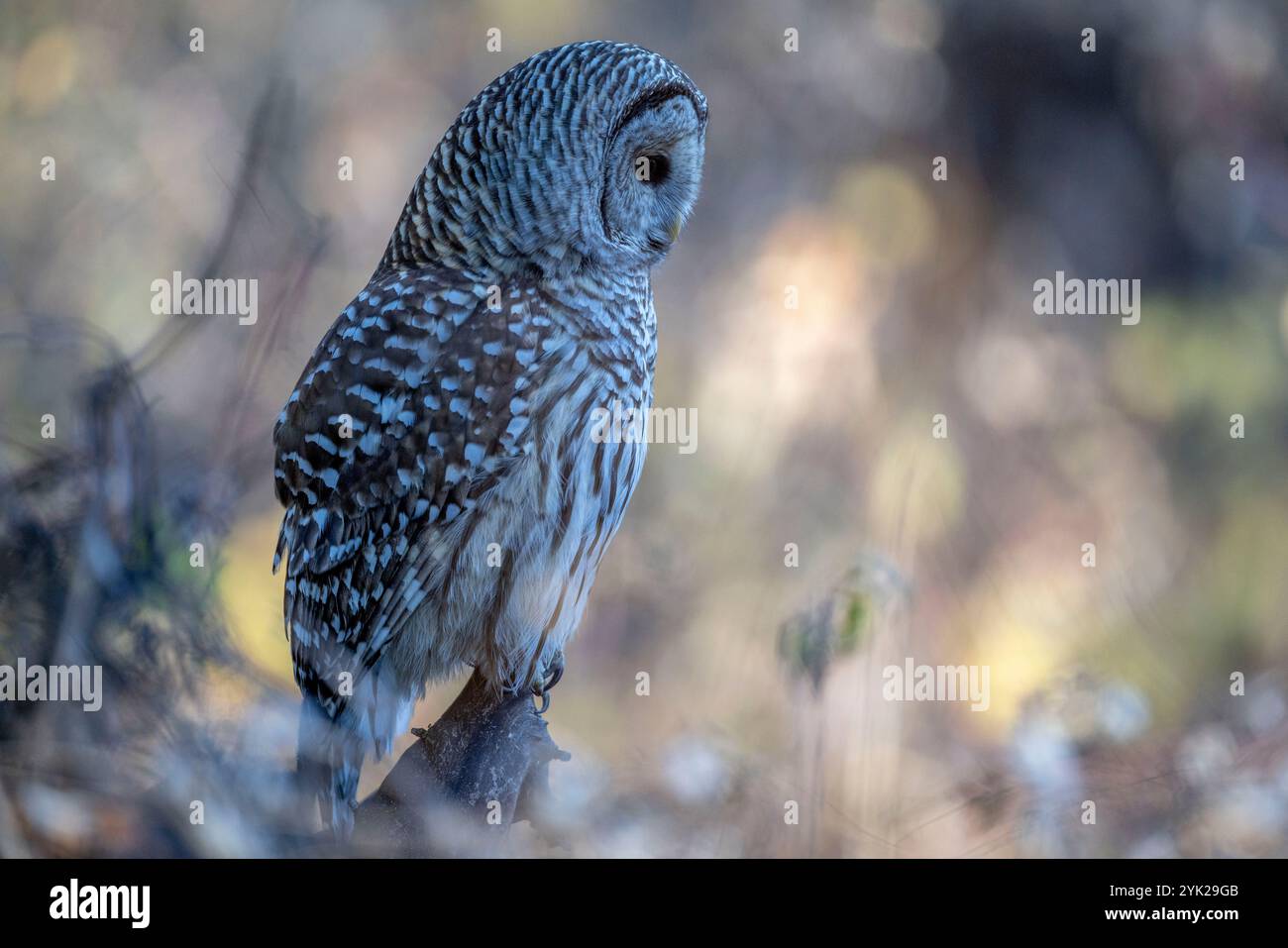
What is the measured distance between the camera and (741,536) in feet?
9.55

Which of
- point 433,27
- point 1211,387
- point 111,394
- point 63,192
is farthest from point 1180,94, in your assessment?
point 111,394

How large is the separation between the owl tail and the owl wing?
0.02m

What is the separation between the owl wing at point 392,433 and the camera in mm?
1515

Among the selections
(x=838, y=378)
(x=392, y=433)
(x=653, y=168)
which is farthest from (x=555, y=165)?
(x=838, y=378)

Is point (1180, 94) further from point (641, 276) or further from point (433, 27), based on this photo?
point (641, 276)

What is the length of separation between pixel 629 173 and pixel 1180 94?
2.68 m

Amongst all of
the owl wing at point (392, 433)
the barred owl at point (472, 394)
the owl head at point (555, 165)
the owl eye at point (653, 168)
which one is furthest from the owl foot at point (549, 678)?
the owl eye at point (653, 168)

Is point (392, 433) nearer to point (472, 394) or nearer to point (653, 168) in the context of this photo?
point (472, 394)

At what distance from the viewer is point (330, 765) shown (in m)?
1.48

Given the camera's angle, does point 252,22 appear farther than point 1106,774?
Yes

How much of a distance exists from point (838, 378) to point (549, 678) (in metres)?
1.80

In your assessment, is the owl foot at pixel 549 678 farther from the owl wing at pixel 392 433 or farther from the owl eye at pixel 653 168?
the owl eye at pixel 653 168

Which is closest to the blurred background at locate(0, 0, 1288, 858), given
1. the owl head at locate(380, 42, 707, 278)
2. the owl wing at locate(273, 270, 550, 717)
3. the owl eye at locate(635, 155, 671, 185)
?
the owl wing at locate(273, 270, 550, 717)

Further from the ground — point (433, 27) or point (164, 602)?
point (433, 27)
